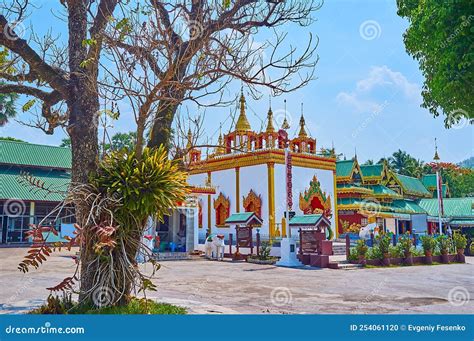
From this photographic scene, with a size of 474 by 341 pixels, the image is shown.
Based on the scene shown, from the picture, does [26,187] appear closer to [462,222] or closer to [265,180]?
[265,180]

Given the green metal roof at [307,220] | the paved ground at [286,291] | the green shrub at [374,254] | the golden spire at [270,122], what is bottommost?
the paved ground at [286,291]

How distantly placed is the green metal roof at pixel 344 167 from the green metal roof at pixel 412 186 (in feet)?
23.9

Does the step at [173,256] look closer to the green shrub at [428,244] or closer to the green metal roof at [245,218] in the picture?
the green metal roof at [245,218]

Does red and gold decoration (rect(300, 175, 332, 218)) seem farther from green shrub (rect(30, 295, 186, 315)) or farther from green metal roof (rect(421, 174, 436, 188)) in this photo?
green shrub (rect(30, 295, 186, 315))

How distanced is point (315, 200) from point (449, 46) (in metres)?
22.8

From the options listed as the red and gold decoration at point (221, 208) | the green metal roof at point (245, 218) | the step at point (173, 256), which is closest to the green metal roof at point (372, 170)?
the red and gold decoration at point (221, 208)

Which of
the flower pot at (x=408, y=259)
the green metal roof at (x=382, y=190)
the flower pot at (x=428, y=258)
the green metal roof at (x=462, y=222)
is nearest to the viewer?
the flower pot at (x=408, y=259)

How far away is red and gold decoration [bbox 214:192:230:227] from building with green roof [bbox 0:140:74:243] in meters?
8.55

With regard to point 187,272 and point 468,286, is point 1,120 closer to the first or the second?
point 187,272

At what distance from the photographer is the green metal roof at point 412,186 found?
40.5 metres

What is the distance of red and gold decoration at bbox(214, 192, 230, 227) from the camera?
2842cm

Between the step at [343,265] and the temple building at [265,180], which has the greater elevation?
the temple building at [265,180]

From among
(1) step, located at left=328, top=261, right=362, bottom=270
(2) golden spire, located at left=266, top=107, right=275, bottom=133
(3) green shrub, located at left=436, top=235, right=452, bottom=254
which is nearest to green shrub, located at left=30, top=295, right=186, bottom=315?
(1) step, located at left=328, top=261, right=362, bottom=270

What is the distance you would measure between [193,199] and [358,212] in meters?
15.1
